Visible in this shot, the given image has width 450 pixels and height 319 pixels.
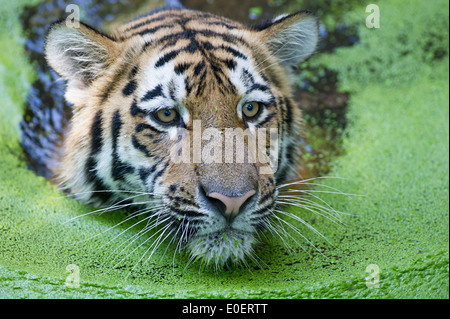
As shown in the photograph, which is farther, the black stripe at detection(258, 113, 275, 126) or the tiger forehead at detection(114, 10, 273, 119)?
the black stripe at detection(258, 113, 275, 126)

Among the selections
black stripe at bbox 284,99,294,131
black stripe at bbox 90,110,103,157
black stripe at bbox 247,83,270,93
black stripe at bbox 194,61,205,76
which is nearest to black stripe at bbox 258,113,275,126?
black stripe at bbox 247,83,270,93

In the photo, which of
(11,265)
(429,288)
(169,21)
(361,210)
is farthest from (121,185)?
(429,288)

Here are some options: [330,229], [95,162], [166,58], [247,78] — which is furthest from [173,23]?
[330,229]

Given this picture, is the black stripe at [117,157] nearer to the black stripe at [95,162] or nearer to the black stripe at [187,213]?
the black stripe at [95,162]

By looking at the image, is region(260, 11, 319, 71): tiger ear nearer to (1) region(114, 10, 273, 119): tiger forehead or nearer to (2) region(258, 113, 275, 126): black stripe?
(1) region(114, 10, 273, 119): tiger forehead

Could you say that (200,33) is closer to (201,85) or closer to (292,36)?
(201,85)

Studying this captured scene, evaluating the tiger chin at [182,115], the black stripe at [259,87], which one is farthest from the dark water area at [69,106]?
the black stripe at [259,87]
